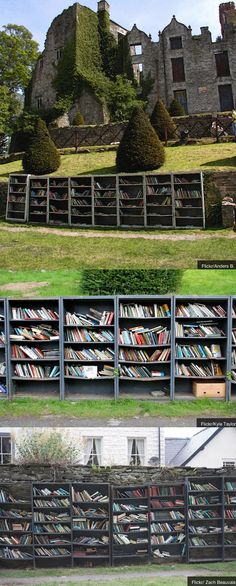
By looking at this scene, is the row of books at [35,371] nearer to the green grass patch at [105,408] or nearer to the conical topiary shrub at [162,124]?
the green grass patch at [105,408]

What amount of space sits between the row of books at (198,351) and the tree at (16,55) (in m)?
2.66

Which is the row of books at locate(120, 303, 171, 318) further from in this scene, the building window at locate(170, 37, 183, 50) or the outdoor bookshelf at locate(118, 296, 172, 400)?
the building window at locate(170, 37, 183, 50)

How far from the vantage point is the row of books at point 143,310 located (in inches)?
153

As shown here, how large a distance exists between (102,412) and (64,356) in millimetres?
400

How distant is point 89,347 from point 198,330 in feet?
2.15

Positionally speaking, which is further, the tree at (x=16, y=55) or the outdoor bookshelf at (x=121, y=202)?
the tree at (x=16, y=55)

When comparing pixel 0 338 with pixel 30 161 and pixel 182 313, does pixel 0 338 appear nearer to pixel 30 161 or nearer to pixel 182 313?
pixel 182 313

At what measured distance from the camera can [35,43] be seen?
17.2 feet

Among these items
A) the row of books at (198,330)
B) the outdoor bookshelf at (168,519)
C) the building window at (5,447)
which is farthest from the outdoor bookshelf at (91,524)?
the row of books at (198,330)

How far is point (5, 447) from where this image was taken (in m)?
3.97

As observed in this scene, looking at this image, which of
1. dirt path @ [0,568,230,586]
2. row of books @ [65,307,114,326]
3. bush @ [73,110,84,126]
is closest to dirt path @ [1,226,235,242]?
row of books @ [65,307,114,326]

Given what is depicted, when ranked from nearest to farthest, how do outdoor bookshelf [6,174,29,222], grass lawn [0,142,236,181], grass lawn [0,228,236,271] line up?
grass lawn [0,228,236,271] < outdoor bookshelf [6,174,29,222] < grass lawn [0,142,236,181]

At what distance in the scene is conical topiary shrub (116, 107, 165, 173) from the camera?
19.4 ft

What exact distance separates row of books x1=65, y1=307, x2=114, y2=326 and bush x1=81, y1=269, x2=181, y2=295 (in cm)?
13
